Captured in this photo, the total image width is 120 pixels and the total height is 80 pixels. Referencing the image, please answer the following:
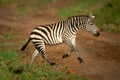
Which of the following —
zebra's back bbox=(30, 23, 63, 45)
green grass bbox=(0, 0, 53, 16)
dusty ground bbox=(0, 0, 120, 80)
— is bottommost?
green grass bbox=(0, 0, 53, 16)

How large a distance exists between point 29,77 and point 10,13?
15.3 m

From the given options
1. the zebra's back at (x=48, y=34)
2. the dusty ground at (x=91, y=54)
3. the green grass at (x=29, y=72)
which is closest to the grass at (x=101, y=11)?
the dusty ground at (x=91, y=54)

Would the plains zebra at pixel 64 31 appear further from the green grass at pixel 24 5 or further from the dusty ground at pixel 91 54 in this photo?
the green grass at pixel 24 5

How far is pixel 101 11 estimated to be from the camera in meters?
21.6

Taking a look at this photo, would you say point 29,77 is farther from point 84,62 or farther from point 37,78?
point 84,62

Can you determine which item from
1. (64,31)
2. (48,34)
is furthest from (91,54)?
(48,34)

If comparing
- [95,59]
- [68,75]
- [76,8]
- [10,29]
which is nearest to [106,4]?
[76,8]

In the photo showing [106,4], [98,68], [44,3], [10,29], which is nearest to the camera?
[98,68]

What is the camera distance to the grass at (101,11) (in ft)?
61.3

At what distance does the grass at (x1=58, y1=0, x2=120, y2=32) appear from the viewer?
1867cm

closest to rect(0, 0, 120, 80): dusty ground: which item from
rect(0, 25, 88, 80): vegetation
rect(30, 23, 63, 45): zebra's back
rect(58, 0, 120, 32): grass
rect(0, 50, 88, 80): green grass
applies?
rect(0, 25, 88, 80): vegetation

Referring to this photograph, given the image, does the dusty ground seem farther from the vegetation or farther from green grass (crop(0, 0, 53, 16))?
green grass (crop(0, 0, 53, 16))

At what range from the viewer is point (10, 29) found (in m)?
20.2

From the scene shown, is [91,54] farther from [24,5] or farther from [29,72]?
[24,5]
